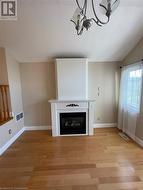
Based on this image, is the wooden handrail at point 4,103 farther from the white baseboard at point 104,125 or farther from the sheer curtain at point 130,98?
the sheer curtain at point 130,98

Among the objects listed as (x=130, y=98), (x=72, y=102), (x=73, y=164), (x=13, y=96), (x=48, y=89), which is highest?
(x=48, y=89)

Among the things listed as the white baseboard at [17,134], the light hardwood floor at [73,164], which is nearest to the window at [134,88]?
the light hardwood floor at [73,164]

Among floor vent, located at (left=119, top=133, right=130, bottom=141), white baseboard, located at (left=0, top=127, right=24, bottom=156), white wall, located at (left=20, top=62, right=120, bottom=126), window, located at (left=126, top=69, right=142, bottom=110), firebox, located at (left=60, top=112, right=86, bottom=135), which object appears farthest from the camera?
white wall, located at (left=20, top=62, right=120, bottom=126)

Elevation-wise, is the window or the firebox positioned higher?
the window

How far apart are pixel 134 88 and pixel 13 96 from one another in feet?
10.7

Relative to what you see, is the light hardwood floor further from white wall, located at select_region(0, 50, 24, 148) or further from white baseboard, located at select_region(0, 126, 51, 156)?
white wall, located at select_region(0, 50, 24, 148)

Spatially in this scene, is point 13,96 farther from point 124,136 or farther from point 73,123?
point 124,136

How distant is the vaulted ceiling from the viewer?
2.72 metres

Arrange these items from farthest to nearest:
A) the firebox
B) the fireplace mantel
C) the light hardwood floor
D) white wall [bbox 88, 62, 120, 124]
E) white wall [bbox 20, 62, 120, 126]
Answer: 1. white wall [bbox 88, 62, 120, 124]
2. white wall [bbox 20, 62, 120, 126]
3. the firebox
4. the fireplace mantel
5. the light hardwood floor

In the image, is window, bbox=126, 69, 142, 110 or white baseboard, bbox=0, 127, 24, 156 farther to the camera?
window, bbox=126, 69, 142, 110

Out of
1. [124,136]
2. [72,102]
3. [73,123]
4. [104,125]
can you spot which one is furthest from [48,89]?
[124,136]

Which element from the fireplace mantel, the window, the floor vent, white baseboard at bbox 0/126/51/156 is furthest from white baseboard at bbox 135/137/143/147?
white baseboard at bbox 0/126/51/156

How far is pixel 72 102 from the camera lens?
13.7 feet

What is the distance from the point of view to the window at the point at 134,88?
11.7ft
